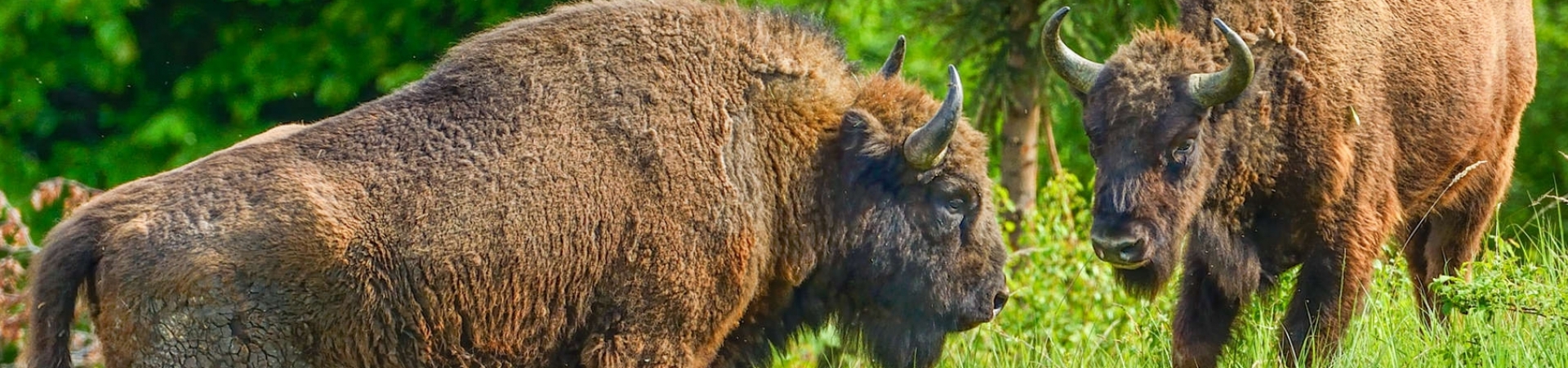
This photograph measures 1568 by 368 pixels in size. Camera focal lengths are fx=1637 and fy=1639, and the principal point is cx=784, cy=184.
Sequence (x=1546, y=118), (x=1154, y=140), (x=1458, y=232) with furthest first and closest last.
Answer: (x=1546, y=118)
(x=1458, y=232)
(x=1154, y=140)

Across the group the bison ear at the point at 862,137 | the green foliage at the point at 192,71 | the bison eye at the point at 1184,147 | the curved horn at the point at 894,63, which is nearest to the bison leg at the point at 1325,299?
the bison eye at the point at 1184,147

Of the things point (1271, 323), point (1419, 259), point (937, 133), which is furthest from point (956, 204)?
point (1419, 259)

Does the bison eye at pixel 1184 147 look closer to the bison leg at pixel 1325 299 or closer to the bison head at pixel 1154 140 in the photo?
the bison head at pixel 1154 140

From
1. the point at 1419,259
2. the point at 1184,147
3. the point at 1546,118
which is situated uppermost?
the point at 1184,147

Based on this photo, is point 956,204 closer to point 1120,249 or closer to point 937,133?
point 937,133

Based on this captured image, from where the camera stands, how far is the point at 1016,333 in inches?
299

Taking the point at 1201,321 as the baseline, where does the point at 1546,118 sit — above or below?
below

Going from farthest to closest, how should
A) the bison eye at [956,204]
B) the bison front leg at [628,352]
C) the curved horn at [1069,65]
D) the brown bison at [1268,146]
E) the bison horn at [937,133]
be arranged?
1. the curved horn at [1069,65]
2. the brown bison at [1268,146]
3. the bison eye at [956,204]
4. the bison horn at [937,133]
5. the bison front leg at [628,352]

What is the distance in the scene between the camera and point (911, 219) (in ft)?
16.7

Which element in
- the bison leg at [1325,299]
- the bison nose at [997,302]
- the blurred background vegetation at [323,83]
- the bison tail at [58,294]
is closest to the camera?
the bison tail at [58,294]

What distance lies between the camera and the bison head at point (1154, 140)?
551 cm

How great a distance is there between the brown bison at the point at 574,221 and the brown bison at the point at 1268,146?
71cm

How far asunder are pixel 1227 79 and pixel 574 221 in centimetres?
239

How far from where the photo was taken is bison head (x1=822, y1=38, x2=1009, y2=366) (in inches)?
196
